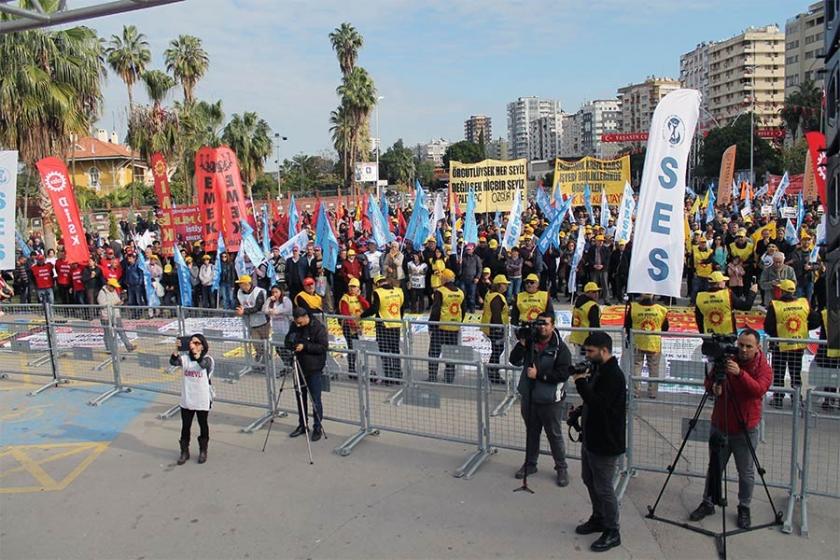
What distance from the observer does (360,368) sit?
25.3 ft

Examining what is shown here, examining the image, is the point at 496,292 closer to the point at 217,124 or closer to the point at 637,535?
the point at 637,535

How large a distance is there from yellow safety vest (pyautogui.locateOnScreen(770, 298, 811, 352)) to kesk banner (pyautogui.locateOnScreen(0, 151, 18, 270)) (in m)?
10.4

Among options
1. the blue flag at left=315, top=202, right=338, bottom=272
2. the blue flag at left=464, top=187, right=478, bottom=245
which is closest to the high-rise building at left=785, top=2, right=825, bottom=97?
the blue flag at left=464, top=187, right=478, bottom=245

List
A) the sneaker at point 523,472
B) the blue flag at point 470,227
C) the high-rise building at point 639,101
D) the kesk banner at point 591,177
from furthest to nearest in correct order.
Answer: the high-rise building at point 639,101
the kesk banner at point 591,177
the blue flag at point 470,227
the sneaker at point 523,472

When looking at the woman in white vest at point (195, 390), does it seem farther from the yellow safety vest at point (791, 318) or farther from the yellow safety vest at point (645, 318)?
the yellow safety vest at point (791, 318)

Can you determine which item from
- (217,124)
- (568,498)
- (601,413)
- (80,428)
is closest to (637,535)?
(568,498)

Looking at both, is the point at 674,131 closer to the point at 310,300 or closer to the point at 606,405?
the point at 606,405

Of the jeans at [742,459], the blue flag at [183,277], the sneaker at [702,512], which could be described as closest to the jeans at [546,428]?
the sneaker at [702,512]

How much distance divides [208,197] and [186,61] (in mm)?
35077

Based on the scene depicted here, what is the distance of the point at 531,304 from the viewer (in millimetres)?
9352

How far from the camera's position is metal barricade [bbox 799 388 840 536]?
18.1 feet

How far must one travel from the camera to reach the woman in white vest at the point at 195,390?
285 inches

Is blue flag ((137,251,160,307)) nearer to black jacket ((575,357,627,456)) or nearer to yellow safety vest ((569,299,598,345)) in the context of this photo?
yellow safety vest ((569,299,598,345))

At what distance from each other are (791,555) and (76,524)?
19.1ft
